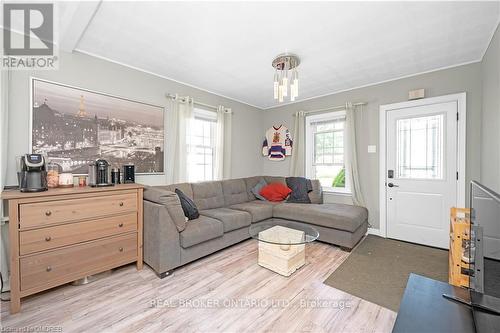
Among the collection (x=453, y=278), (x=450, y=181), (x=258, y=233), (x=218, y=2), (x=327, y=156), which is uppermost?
(x=218, y=2)

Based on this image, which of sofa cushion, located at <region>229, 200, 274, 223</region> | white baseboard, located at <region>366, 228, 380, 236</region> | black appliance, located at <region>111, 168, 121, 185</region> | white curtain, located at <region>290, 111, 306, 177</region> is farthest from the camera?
white curtain, located at <region>290, 111, 306, 177</region>

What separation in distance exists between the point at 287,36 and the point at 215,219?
2317mm

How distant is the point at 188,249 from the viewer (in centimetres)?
245

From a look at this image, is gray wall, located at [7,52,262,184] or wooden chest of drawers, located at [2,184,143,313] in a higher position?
gray wall, located at [7,52,262,184]

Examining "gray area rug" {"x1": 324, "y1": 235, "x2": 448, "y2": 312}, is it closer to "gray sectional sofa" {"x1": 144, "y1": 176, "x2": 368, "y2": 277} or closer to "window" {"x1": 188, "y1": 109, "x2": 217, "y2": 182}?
"gray sectional sofa" {"x1": 144, "y1": 176, "x2": 368, "y2": 277}

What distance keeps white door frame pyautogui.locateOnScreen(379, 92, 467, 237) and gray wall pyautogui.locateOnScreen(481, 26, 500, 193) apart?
22 cm

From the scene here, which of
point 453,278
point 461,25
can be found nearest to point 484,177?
point 453,278

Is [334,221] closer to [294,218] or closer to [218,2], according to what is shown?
[294,218]

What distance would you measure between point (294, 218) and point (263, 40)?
253 cm

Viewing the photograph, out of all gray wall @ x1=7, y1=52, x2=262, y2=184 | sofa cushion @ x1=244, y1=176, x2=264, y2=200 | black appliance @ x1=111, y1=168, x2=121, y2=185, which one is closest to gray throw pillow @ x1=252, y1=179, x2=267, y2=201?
sofa cushion @ x1=244, y1=176, x2=264, y2=200

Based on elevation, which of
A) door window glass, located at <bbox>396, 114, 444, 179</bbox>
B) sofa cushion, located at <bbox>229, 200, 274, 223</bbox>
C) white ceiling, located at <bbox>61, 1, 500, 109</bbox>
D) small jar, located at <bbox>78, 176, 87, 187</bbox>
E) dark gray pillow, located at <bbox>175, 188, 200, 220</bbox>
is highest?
white ceiling, located at <bbox>61, 1, 500, 109</bbox>

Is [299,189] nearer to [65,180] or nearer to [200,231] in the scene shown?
[200,231]

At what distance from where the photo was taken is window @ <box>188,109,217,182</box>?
375 cm

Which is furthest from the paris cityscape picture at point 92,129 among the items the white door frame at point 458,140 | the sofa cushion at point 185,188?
the white door frame at point 458,140
